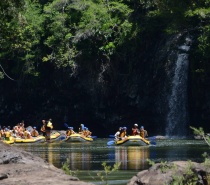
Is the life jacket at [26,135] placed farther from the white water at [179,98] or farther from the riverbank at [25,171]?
the riverbank at [25,171]

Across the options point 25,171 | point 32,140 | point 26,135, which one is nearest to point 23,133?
point 26,135

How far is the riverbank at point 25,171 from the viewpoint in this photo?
27.1ft

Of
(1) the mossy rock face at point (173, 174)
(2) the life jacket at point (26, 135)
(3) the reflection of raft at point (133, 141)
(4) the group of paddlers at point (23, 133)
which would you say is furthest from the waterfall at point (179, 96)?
(1) the mossy rock face at point (173, 174)

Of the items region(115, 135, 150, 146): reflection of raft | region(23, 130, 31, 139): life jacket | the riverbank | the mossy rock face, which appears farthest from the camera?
region(23, 130, 31, 139): life jacket

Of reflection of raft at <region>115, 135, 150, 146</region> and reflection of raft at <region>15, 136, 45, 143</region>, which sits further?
reflection of raft at <region>15, 136, 45, 143</region>

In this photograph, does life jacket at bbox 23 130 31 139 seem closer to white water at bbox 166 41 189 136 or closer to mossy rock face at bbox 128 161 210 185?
white water at bbox 166 41 189 136

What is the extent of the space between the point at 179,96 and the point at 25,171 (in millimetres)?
35240

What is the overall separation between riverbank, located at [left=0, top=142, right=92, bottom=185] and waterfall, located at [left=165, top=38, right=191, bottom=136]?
110 ft

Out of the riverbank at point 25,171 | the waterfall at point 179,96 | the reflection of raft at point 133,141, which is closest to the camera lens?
the riverbank at point 25,171

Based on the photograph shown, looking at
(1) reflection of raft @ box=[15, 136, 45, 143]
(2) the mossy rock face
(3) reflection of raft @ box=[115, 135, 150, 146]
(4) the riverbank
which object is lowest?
(1) reflection of raft @ box=[15, 136, 45, 143]

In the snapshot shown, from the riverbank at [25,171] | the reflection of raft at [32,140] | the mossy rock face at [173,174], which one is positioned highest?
the riverbank at [25,171]

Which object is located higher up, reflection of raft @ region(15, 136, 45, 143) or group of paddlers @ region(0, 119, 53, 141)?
group of paddlers @ region(0, 119, 53, 141)

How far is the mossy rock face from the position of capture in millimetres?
12016

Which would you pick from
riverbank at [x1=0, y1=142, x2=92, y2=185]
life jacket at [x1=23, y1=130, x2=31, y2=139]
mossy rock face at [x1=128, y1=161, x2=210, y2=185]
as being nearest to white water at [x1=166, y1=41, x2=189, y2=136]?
life jacket at [x1=23, y1=130, x2=31, y2=139]
